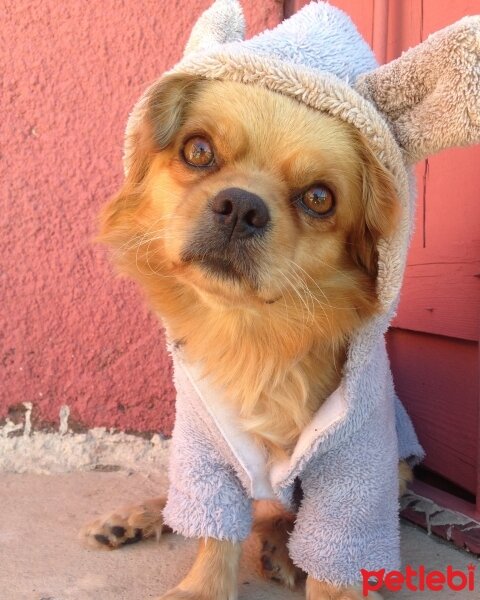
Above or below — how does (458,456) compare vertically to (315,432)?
below

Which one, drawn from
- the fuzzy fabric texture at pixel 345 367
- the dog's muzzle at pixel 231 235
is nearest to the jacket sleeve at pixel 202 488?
the fuzzy fabric texture at pixel 345 367

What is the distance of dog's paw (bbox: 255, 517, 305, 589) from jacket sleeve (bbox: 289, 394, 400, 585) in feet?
0.37

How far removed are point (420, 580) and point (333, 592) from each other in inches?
10.2

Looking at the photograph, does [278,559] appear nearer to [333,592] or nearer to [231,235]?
[333,592]

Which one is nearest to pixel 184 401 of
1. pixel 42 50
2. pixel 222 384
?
pixel 222 384

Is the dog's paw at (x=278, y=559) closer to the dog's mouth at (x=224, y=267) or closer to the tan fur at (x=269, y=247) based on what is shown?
the tan fur at (x=269, y=247)

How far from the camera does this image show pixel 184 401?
1.54 meters

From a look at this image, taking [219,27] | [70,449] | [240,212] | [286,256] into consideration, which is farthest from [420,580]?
[219,27]

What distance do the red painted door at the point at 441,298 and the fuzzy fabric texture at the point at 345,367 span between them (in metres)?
0.45

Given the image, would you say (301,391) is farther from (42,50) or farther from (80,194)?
(42,50)

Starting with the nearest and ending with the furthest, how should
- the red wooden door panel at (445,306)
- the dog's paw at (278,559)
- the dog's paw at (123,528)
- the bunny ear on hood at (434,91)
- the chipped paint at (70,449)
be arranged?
1. the bunny ear on hood at (434,91)
2. the dog's paw at (278,559)
3. the dog's paw at (123,528)
4. the red wooden door panel at (445,306)
5. the chipped paint at (70,449)

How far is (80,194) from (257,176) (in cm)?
107

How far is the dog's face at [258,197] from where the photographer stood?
1.23m

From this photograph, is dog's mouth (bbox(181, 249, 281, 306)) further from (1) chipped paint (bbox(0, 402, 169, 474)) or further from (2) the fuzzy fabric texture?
(1) chipped paint (bbox(0, 402, 169, 474))
